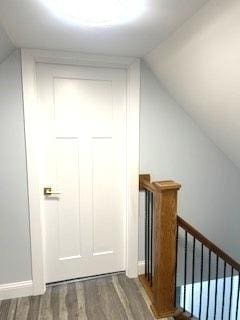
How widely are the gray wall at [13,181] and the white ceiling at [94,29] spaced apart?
0.98ft

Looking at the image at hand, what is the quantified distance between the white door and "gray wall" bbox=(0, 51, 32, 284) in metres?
0.18

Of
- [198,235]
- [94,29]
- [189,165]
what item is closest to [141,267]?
[198,235]

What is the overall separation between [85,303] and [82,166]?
1.16 m

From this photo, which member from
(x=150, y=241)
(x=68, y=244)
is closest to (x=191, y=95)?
(x=150, y=241)

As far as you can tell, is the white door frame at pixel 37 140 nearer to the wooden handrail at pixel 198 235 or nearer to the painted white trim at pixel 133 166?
the painted white trim at pixel 133 166

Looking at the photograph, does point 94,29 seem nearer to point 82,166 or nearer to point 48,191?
point 82,166

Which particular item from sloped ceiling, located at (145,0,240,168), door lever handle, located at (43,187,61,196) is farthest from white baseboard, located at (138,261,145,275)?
sloped ceiling, located at (145,0,240,168)

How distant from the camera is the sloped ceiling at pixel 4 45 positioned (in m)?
1.61

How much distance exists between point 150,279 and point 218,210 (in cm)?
102

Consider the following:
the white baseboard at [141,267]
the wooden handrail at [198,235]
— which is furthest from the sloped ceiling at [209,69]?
the white baseboard at [141,267]

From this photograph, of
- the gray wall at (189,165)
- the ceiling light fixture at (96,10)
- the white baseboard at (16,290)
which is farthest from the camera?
the gray wall at (189,165)

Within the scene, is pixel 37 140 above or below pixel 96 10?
below

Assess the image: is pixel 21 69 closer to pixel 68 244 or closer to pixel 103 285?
pixel 68 244

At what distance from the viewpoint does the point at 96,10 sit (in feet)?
4.31
